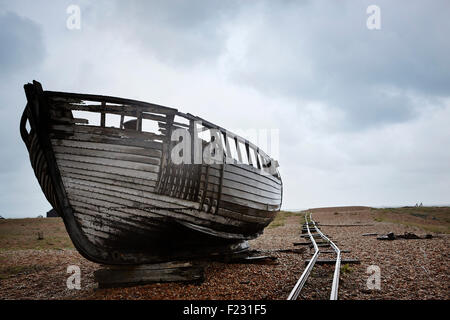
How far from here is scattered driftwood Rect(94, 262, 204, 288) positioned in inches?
221

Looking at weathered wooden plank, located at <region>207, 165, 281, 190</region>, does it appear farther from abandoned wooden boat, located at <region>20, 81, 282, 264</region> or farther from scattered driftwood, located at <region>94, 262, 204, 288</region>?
scattered driftwood, located at <region>94, 262, 204, 288</region>

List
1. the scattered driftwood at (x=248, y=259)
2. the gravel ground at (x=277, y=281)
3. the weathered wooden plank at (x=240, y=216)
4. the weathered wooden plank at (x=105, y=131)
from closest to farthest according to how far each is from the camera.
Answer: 1. the gravel ground at (x=277, y=281)
2. the weathered wooden plank at (x=105, y=131)
3. the weathered wooden plank at (x=240, y=216)
4. the scattered driftwood at (x=248, y=259)

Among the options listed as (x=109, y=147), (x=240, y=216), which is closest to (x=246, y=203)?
(x=240, y=216)

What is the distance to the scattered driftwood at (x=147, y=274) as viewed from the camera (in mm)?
5613

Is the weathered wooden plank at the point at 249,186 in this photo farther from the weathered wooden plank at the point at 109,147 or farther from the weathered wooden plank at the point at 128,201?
the weathered wooden plank at the point at 109,147

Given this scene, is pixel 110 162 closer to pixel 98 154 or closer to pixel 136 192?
pixel 98 154

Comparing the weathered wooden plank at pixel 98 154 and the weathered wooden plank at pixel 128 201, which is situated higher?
the weathered wooden plank at pixel 98 154

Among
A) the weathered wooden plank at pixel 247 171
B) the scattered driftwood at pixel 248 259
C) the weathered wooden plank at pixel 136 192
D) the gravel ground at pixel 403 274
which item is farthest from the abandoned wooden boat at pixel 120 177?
the gravel ground at pixel 403 274

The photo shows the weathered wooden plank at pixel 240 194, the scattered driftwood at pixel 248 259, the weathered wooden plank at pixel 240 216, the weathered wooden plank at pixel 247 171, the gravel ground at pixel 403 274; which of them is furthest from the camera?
the scattered driftwood at pixel 248 259

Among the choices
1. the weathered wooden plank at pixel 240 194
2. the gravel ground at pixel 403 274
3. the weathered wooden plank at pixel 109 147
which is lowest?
the gravel ground at pixel 403 274

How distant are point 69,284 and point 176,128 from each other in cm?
461

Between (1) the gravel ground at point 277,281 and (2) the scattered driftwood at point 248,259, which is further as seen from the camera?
(2) the scattered driftwood at point 248,259

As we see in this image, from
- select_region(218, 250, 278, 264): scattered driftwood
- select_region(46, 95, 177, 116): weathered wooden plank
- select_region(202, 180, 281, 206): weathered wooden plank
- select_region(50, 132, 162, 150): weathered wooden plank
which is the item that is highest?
select_region(46, 95, 177, 116): weathered wooden plank

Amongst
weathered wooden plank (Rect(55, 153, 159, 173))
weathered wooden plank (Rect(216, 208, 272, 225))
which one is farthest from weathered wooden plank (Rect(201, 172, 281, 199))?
weathered wooden plank (Rect(55, 153, 159, 173))
